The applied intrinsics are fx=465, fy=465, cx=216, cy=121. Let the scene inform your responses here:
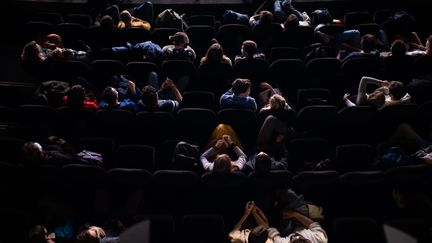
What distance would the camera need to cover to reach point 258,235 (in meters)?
2.43

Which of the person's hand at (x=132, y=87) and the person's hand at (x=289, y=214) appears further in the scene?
the person's hand at (x=132, y=87)

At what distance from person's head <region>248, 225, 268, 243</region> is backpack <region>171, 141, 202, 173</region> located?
0.62 meters

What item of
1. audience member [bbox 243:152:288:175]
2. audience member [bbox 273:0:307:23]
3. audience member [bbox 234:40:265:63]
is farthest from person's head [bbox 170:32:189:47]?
audience member [bbox 243:152:288:175]

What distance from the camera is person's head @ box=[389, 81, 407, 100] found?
2.95 meters

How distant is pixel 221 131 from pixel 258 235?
80 cm

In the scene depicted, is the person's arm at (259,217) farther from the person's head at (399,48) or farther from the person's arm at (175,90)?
the person's head at (399,48)

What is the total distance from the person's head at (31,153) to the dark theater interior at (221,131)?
1 centimetres

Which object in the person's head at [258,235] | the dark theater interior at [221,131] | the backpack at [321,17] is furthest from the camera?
the backpack at [321,17]

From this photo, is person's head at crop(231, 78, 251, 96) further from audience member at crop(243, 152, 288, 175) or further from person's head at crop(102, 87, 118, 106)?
person's head at crop(102, 87, 118, 106)

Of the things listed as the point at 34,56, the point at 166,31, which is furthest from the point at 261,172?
the point at 34,56

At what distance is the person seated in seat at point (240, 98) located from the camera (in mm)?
3088

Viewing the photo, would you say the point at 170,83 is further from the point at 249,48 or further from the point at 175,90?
the point at 249,48

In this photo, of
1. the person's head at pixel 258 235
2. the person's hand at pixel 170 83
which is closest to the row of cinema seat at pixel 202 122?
the person's hand at pixel 170 83

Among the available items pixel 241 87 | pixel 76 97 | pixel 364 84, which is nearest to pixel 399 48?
pixel 364 84
